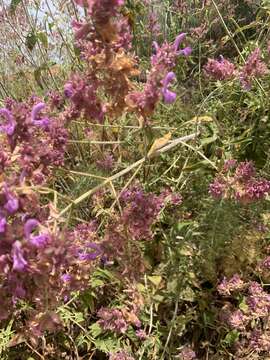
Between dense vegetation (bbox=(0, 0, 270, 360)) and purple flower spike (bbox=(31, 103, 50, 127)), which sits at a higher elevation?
purple flower spike (bbox=(31, 103, 50, 127))

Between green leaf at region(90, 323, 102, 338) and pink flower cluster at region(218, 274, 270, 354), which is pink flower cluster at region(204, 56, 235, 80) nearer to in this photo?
pink flower cluster at region(218, 274, 270, 354)

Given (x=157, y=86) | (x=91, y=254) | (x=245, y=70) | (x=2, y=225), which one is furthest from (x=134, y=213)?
(x=245, y=70)

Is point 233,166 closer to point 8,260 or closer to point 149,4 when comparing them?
point 8,260

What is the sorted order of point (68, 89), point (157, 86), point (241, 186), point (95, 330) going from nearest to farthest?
point (157, 86) < point (68, 89) < point (241, 186) < point (95, 330)

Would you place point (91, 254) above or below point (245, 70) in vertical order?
below

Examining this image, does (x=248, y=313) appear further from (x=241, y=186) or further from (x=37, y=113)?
(x=37, y=113)

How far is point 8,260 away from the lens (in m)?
1.13

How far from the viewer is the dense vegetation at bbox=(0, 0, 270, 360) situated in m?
1.26

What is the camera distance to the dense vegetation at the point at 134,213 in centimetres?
126

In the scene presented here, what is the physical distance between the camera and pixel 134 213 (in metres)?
1.52

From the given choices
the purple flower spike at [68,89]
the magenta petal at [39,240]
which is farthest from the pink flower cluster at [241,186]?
the magenta petal at [39,240]

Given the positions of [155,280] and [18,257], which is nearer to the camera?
[18,257]

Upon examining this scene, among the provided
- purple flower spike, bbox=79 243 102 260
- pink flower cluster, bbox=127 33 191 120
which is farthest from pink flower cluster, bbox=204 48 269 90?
purple flower spike, bbox=79 243 102 260

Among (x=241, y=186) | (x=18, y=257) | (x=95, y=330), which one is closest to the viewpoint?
(x=18, y=257)
